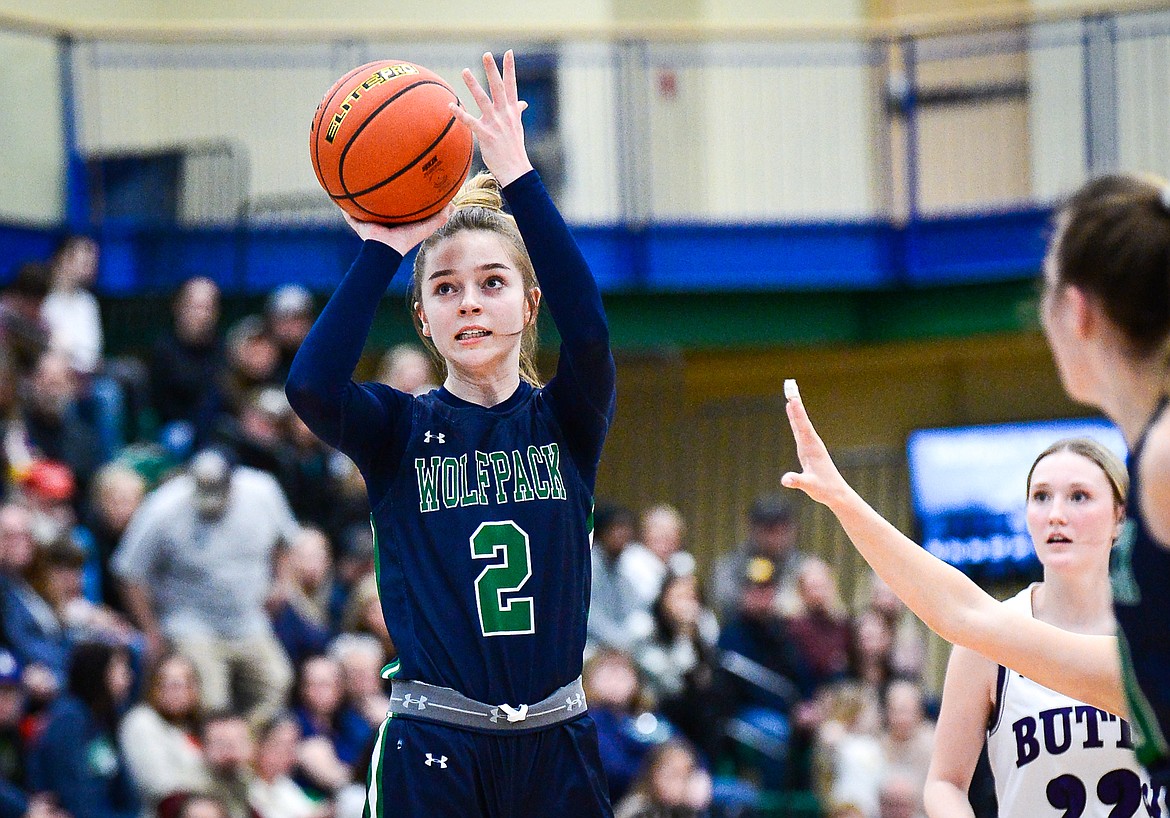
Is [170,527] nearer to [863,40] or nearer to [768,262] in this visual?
[768,262]

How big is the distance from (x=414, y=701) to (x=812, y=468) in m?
0.92

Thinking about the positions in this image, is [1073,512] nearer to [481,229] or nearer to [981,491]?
[481,229]

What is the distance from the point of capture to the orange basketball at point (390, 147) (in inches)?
140

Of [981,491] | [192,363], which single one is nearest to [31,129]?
[192,363]

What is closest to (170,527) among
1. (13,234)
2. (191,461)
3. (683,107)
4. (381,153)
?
(191,461)

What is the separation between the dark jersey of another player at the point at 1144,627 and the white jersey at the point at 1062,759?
1294mm

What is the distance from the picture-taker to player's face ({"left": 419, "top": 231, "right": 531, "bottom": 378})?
3584mm

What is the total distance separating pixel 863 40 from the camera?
14609 millimetres

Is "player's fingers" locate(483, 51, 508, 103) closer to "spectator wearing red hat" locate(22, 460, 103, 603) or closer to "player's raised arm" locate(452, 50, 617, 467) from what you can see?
"player's raised arm" locate(452, 50, 617, 467)

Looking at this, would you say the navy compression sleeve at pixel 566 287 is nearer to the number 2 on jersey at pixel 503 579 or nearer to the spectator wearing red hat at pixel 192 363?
the number 2 on jersey at pixel 503 579

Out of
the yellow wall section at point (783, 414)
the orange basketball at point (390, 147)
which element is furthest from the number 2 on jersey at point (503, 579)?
the yellow wall section at point (783, 414)

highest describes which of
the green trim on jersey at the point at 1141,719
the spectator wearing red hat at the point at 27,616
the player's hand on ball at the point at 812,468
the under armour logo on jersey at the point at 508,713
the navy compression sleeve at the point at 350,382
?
the navy compression sleeve at the point at 350,382

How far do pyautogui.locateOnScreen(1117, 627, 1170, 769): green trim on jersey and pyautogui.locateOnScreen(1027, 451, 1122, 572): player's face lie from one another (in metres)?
1.41

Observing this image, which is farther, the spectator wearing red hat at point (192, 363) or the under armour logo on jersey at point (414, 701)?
the spectator wearing red hat at point (192, 363)
